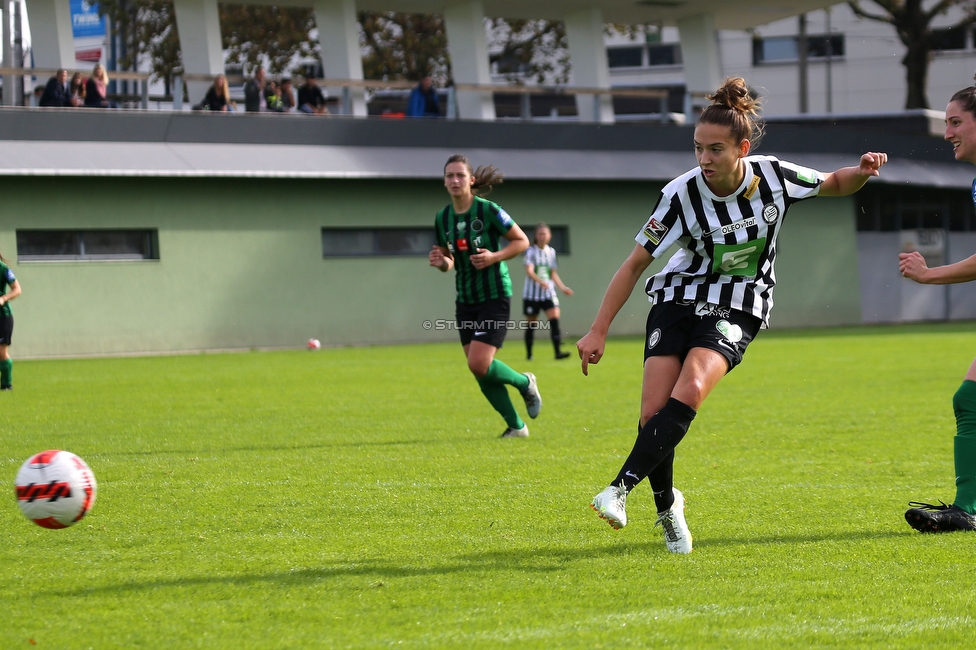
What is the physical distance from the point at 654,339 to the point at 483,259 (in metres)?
3.72

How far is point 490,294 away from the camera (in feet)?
29.8

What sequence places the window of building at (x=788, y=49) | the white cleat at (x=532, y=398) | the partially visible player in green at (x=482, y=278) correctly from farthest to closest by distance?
the window of building at (x=788, y=49) → the white cleat at (x=532, y=398) → the partially visible player in green at (x=482, y=278)

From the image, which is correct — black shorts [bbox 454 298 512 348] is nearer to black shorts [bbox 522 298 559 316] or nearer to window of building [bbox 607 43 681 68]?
black shorts [bbox 522 298 559 316]

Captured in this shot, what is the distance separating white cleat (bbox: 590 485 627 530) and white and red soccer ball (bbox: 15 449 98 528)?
2.26 m

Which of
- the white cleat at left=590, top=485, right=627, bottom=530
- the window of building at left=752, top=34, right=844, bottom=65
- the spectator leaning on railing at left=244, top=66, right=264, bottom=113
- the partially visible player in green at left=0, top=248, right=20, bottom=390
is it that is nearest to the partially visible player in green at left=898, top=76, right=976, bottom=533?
the white cleat at left=590, top=485, right=627, bottom=530

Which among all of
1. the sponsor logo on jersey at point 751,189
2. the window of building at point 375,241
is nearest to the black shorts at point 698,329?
the sponsor logo on jersey at point 751,189

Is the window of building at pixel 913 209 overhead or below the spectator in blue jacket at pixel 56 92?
below

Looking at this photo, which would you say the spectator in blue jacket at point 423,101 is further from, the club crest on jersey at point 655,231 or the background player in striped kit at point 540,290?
the club crest on jersey at point 655,231

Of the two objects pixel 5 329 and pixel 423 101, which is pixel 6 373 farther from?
pixel 423 101

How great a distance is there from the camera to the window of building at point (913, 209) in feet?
102

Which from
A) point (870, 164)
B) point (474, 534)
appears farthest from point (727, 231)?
point (474, 534)

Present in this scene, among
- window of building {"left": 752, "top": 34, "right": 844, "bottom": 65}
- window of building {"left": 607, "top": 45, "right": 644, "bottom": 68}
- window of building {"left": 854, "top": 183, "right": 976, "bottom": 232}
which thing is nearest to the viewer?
window of building {"left": 854, "top": 183, "right": 976, "bottom": 232}

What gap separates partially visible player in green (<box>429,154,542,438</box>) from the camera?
898 centimetres

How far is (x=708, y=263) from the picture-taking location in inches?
197
